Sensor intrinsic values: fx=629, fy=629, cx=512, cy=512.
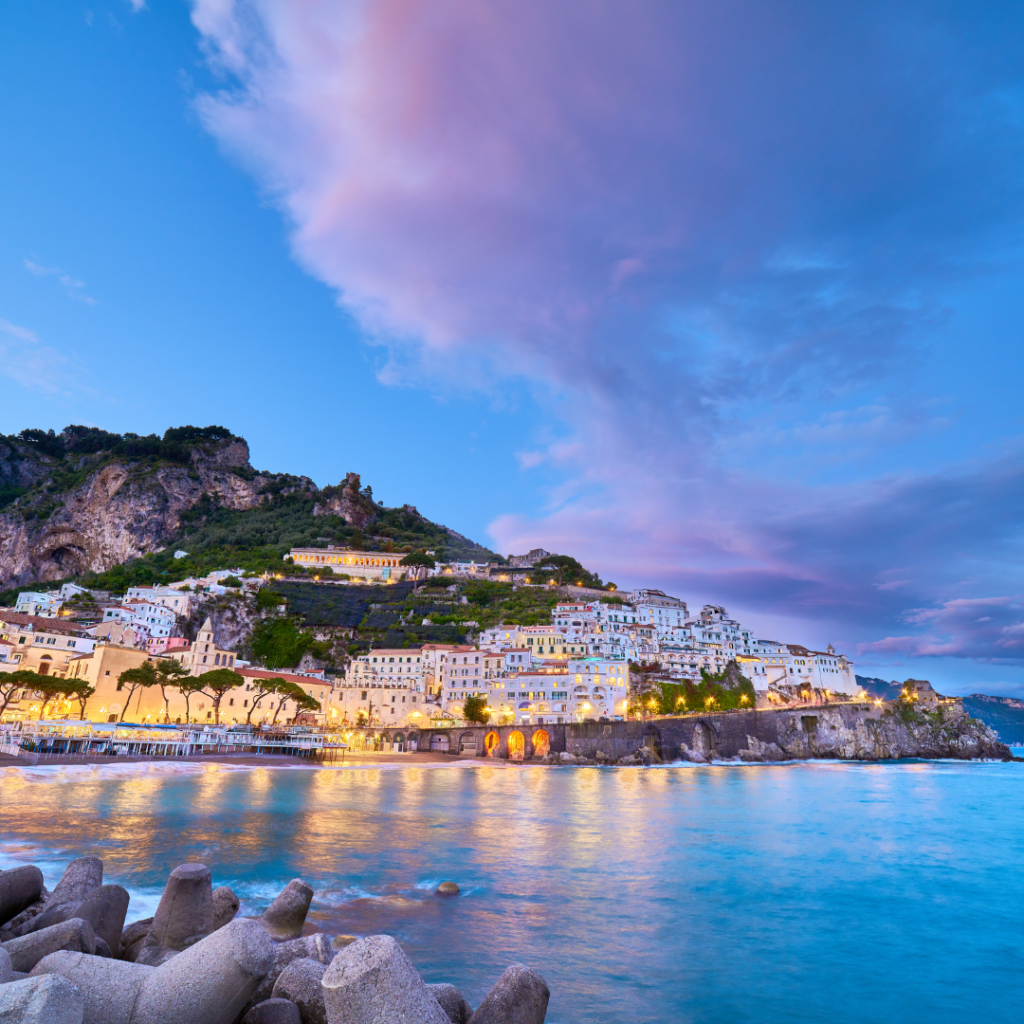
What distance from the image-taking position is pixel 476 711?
78.1 meters

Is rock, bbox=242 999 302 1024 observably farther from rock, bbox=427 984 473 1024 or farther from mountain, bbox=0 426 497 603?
mountain, bbox=0 426 497 603

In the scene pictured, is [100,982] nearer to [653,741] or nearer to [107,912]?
[107,912]

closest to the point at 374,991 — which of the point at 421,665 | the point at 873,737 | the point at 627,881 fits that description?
the point at 627,881

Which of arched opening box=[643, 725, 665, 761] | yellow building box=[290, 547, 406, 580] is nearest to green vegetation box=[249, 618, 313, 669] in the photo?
yellow building box=[290, 547, 406, 580]

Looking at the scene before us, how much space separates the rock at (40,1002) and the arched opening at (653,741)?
74.2 meters

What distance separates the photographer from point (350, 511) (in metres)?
152

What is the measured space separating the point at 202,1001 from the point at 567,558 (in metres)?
141

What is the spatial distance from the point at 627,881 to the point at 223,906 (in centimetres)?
1270

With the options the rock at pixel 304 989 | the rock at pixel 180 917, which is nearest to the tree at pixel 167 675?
the rock at pixel 180 917

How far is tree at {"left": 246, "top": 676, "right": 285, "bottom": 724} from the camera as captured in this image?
71000 millimetres

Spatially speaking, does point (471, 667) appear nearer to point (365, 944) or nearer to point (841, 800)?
point (841, 800)

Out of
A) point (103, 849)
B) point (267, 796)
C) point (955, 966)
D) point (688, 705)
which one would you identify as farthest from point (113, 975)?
point (688, 705)

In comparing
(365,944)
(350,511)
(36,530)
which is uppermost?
(350,511)

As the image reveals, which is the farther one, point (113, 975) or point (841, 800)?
point (841, 800)
